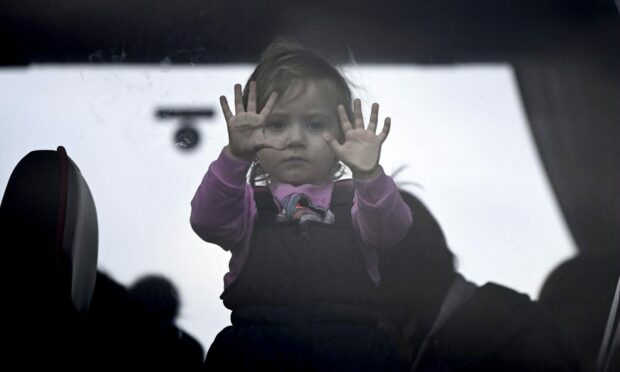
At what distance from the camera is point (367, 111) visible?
6.46ft

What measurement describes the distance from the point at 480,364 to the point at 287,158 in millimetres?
504

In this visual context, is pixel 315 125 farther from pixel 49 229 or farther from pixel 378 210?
pixel 49 229

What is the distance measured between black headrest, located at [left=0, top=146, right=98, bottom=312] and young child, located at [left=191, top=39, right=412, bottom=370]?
21cm

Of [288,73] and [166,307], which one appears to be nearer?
[166,307]

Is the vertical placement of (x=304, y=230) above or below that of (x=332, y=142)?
below

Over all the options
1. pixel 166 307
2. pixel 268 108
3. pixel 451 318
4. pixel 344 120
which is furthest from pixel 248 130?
pixel 451 318

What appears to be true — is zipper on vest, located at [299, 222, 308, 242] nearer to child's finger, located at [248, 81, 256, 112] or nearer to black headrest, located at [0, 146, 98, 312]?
child's finger, located at [248, 81, 256, 112]

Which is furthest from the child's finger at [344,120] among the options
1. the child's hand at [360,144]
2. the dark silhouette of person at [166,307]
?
the dark silhouette of person at [166,307]

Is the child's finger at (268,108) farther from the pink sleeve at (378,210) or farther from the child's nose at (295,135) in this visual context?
the pink sleeve at (378,210)

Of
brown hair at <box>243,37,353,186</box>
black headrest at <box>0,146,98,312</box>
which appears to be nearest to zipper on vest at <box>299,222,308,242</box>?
brown hair at <box>243,37,353,186</box>

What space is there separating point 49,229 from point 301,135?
0.48 meters

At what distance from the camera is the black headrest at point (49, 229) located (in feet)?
5.81

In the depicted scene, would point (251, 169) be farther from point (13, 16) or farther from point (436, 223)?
point (13, 16)

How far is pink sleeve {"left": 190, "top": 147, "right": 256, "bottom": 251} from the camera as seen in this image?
1.92 metres
